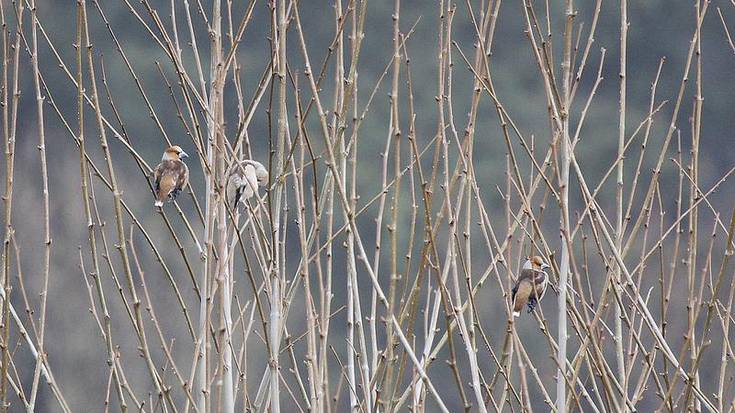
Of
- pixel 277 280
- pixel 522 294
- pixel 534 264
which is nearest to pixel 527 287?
pixel 522 294

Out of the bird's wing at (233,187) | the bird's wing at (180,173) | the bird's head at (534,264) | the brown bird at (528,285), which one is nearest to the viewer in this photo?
the bird's head at (534,264)

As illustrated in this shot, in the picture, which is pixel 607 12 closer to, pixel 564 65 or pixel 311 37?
pixel 311 37

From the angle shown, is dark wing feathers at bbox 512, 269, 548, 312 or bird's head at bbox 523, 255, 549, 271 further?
dark wing feathers at bbox 512, 269, 548, 312

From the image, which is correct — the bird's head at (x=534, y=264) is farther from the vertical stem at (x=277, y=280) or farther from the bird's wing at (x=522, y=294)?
the vertical stem at (x=277, y=280)

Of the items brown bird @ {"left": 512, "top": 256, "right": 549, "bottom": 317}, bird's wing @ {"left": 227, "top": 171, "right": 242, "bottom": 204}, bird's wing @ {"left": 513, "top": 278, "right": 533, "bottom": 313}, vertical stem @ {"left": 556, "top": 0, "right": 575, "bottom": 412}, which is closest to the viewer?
Result: vertical stem @ {"left": 556, "top": 0, "right": 575, "bottom": 412}

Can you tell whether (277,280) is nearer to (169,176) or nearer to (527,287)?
(527,287)

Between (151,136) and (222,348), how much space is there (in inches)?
283

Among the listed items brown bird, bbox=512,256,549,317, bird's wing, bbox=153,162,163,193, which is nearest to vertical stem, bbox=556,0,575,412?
brown bird, bbox=512,256,549,317

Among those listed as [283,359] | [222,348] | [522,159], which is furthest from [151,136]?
[222,348]

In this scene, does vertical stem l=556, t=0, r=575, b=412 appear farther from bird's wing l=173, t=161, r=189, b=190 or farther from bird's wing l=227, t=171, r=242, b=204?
bird's wing l=173, t=161, r=189, b=190

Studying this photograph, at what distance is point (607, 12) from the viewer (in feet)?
31.6

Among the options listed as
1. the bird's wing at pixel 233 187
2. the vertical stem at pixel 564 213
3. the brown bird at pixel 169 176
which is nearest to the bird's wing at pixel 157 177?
the brown bird at pixel 169 176

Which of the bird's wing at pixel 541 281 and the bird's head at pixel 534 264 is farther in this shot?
the bird's wing at pixel 541 281

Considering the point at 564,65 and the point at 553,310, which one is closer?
the point at 564,65
